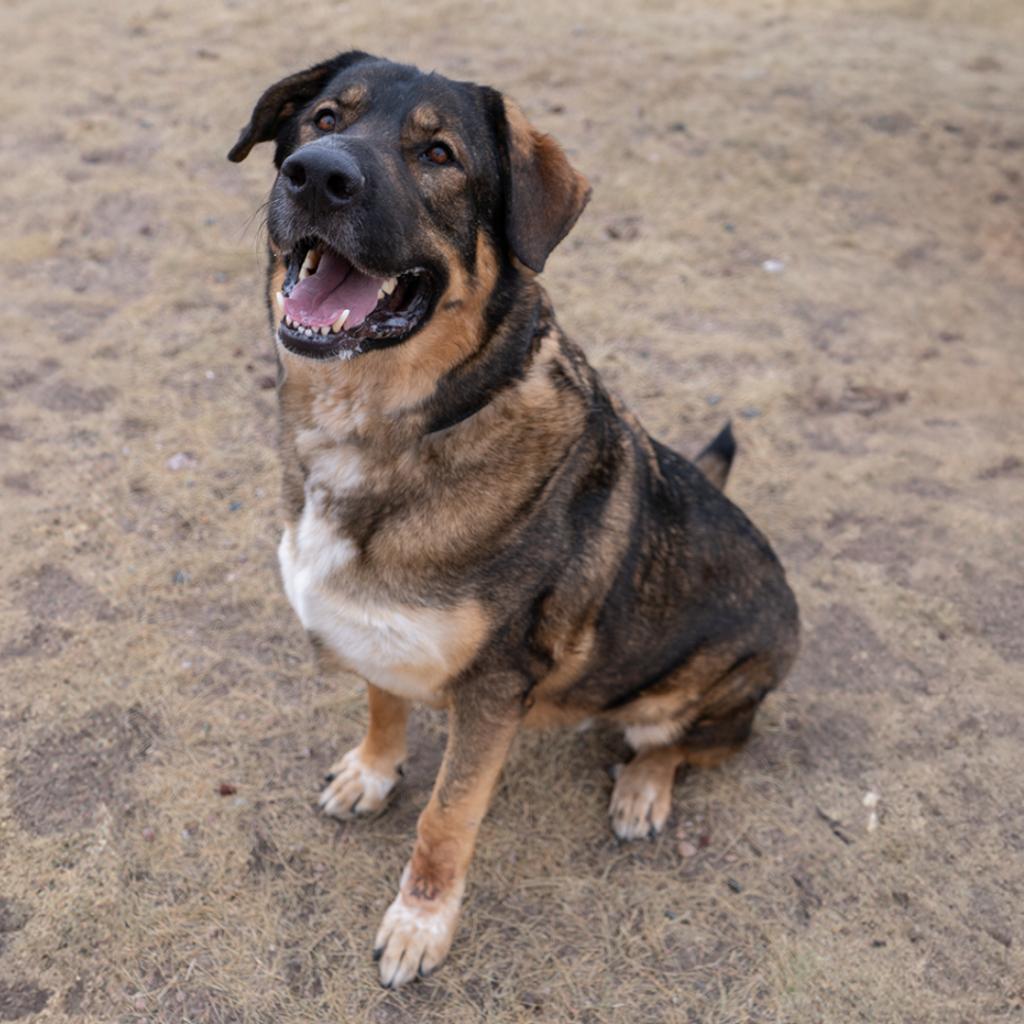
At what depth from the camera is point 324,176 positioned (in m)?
2.78

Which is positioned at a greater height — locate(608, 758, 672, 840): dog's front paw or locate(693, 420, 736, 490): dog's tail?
locate(693, 420, 736, 490): dog's tail

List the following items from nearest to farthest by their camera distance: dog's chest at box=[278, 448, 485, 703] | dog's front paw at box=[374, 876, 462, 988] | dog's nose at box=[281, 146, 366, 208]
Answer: dog's nose at box=[281, 146, 366, 208] → dog's chest at box=[278, 448, 485, 703] → dog's front paw at box=[374, 876, 462, 988]

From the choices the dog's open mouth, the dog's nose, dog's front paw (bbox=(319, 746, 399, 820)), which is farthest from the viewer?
dog's front paw (bbox=(319, 746, 399, 820))

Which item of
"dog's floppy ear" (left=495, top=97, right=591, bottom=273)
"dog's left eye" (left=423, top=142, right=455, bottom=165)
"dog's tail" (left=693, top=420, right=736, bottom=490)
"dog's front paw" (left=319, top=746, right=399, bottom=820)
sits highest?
"dog's left eye" (left=423, top=142, right=455, bottom=165)

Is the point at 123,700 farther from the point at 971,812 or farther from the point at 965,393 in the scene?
the point at 965,393

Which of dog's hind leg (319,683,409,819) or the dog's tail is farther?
the dog's tail

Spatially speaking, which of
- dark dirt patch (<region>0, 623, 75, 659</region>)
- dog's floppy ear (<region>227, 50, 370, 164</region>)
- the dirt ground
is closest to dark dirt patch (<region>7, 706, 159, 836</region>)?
the dirt ground

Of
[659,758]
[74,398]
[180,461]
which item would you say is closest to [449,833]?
[659,758]

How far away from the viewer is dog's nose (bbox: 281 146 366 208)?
2775mm

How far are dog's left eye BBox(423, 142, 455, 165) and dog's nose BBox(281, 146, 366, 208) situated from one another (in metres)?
0.33

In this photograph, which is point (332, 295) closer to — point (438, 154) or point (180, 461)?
point (438, 154)

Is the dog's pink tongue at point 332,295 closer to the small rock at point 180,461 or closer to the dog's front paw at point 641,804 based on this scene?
the dog's front paw at point 641,804

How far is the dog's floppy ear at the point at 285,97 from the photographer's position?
340cm

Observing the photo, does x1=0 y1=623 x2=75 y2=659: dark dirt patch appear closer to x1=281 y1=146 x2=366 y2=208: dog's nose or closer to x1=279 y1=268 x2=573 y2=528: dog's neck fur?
x1=279 y1=268 x2=573 y2=528: dog's neck fur
